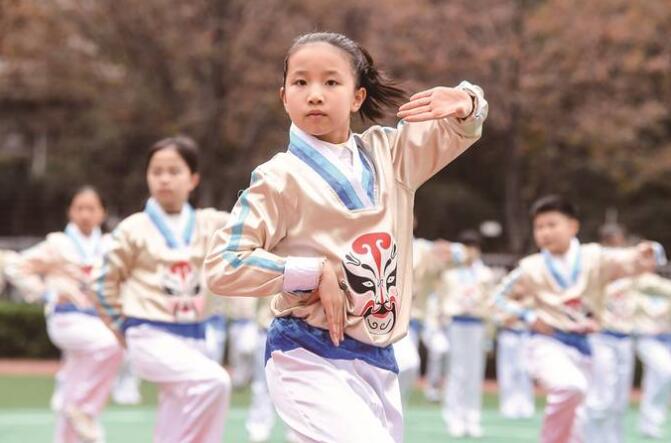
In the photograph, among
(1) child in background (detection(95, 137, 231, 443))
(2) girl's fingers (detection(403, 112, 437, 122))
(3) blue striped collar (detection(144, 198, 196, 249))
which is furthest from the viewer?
(3) blue striped collar (detection(144, 198, 196, 249))

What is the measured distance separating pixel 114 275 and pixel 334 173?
3.36 m

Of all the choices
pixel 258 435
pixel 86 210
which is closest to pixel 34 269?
pixel 86 210

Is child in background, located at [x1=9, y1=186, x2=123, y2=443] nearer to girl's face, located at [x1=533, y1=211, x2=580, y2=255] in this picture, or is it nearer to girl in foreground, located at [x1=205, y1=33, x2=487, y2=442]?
girl's face, located at [x1=533, y1=211, x2=580, y2=255]

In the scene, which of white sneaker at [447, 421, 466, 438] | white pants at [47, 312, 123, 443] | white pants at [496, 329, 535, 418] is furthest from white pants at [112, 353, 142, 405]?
white pants at [47, 312, 123, 443]

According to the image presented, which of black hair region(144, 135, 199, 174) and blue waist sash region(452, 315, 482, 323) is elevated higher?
black hair region(144, 135, 199, 174)

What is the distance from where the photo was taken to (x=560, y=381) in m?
8.74

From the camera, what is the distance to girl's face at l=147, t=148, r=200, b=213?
8055 mm

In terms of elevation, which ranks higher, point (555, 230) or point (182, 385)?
point (555, 230)

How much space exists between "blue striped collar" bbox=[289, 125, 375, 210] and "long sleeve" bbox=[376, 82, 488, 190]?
7.4 inches

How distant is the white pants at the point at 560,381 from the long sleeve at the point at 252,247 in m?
4.21

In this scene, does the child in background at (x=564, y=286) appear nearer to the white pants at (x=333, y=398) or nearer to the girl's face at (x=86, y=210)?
the girl's face at (x=86, y=210)

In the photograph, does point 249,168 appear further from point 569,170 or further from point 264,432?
point 264,432

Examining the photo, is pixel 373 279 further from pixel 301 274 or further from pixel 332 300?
pixel 301 274

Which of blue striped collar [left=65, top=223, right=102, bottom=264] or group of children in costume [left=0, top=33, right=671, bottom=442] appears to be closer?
group of children in costume [left=0, top=33, right=671, bottom=442]
